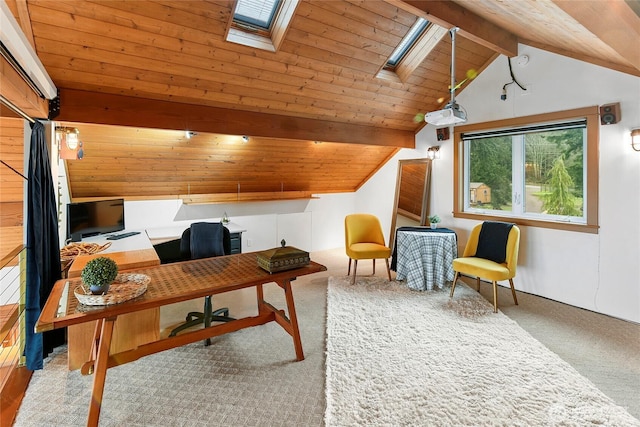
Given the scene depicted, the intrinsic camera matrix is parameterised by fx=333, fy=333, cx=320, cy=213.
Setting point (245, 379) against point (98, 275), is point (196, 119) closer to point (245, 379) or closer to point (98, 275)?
point (98, 275)

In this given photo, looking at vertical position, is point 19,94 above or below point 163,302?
above

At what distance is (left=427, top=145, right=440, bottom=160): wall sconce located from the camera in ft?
16.5

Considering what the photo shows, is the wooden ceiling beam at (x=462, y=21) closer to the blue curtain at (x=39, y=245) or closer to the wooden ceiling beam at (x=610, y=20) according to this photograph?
the wooden ceiling beam at (x=610, y=20)

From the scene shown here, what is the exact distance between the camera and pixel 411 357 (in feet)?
8.42

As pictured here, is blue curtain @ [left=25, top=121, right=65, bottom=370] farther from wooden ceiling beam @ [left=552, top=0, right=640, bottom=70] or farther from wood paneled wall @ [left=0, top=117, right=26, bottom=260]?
wooden ceiling beam @ [left=552, top=0, right=640, bottom=70]

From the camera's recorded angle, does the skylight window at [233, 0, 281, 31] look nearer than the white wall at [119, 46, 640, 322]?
Yes

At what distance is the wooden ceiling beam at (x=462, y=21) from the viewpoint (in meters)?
2.64

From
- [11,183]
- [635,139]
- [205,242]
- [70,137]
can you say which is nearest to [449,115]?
[635,139]

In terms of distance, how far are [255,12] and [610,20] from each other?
2.61 meters

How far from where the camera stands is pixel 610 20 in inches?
76.1

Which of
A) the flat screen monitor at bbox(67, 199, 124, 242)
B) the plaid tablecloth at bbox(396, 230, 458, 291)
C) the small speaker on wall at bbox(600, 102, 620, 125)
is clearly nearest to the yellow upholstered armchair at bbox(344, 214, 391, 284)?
the plaid tablecloth at bbox(396, 230, 458, 291)

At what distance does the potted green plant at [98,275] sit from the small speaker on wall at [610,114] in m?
4.34

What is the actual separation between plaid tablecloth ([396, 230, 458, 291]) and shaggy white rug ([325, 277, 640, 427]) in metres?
0.57

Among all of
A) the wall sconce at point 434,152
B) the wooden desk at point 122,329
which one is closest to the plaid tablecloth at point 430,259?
the wall sconce at point 434,152
